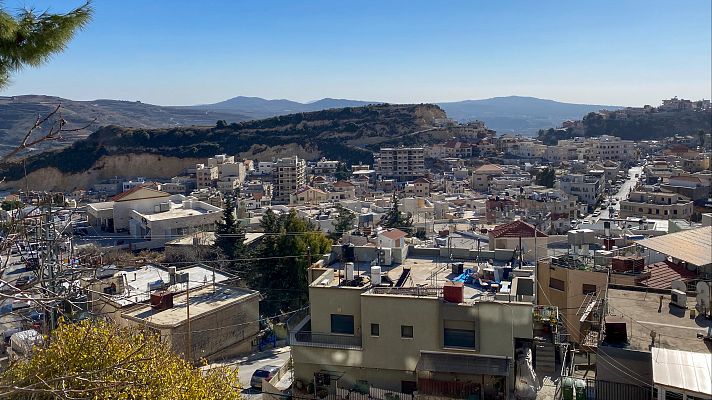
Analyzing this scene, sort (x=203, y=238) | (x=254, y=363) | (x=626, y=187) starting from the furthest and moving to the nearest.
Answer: (x=626, y=187) → (x=203, y=238) → (x=254, y=363)

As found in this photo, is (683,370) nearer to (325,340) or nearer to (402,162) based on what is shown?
(325,340)

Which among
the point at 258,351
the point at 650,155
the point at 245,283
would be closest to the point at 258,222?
the point at 245,283

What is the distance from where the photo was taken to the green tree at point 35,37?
4.80 m

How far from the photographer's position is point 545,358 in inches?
380

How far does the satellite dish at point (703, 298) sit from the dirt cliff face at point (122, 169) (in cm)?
7477

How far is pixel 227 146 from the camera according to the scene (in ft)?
277

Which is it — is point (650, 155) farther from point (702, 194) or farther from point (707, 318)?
point (707, 318)

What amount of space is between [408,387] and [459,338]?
1041 mm

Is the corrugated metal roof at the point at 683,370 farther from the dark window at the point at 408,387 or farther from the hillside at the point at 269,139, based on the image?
the hillside at the point at 269,139

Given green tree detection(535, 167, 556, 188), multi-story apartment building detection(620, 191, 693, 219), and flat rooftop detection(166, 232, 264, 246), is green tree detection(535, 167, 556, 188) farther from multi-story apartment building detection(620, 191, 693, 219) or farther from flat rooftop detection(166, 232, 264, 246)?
flat rooftop detection(166, 232, 264, 246)

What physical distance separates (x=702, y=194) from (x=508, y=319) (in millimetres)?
38024

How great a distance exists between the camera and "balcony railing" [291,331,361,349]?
31.0 ft

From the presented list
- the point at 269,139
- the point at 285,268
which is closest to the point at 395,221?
the point at 285,268

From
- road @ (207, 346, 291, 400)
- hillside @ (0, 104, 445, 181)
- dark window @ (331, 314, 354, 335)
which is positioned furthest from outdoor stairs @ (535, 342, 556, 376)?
hillside @ (0, 104, 445, 181)
